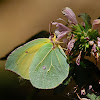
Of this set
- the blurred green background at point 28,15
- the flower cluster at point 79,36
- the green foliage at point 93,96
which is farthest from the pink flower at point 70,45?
the blurred green background at point 28,15

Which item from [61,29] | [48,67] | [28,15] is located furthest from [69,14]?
[28,15]

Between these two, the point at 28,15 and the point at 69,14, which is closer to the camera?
the point at 69,14

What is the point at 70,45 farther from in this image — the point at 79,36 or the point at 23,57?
the point at 23,57

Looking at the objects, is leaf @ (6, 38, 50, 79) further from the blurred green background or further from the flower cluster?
the blurred green background

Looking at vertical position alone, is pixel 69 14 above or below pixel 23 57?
above

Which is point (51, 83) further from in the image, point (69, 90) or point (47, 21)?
point (47, 21)

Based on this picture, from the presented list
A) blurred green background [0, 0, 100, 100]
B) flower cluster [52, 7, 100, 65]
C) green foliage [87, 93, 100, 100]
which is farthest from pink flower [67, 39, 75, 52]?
blurred green background [0, 0, 100, 100]

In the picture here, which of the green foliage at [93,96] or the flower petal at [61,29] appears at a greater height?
the flower petal at [61,29]

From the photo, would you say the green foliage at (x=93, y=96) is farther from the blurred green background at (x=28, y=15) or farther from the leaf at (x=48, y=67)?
the blurred green background at (x=28, y=15)
